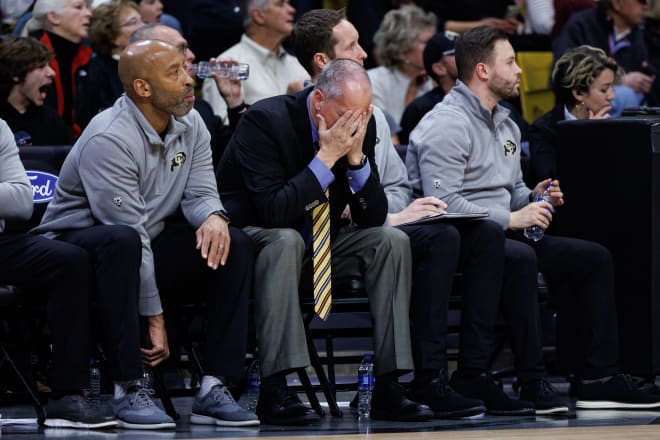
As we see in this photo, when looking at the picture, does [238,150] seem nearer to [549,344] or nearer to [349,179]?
[349,179]

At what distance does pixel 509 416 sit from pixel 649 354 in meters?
0.85

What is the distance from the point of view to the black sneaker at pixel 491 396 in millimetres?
5020

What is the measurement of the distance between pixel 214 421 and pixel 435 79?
118 inches

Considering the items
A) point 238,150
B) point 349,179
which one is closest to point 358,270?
point 349,179

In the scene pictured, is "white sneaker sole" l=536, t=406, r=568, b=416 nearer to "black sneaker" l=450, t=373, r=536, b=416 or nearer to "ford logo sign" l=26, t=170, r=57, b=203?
"black sneaker" l=450, t=373, r=536, b=416

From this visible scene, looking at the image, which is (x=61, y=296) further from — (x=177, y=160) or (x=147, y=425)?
(x=177, y=160)

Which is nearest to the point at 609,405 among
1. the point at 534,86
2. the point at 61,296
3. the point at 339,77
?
the point at 339,77

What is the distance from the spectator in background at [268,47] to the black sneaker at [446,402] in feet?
8.73

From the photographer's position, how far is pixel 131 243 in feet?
15.1

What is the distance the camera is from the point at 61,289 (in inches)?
180

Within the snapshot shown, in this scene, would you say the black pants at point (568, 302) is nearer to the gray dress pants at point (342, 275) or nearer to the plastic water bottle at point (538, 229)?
the plastic water bottle at point (538, 229)

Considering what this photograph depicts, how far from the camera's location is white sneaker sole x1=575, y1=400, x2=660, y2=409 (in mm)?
5320

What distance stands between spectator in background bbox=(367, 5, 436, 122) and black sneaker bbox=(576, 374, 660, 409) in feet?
9.30

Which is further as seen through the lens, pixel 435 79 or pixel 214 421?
pixel 435 79
